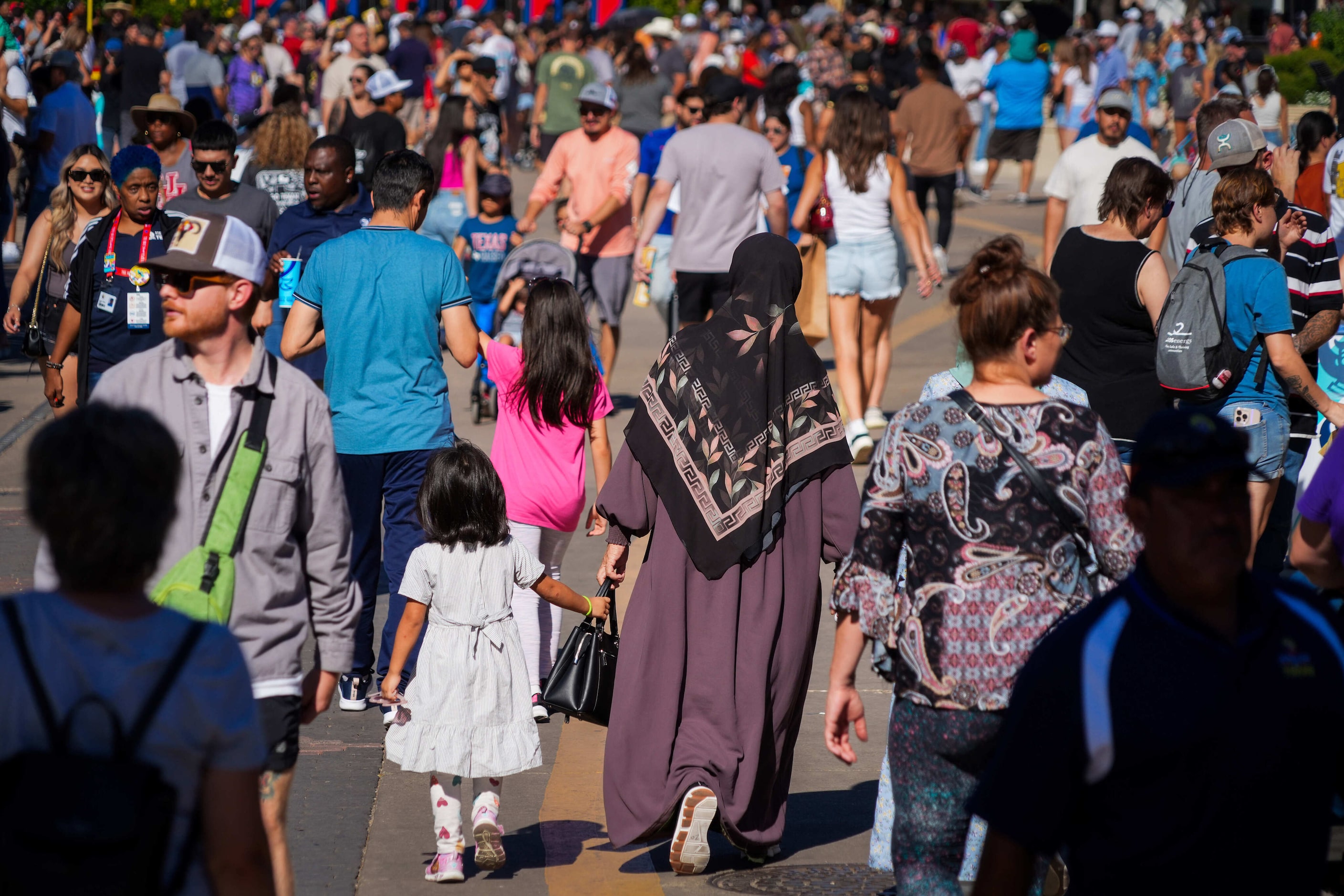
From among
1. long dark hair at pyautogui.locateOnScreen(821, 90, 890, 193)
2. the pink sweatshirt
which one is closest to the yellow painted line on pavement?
long dark hair at pyautogui.locateOnScreen(821, 90, 890, 193)

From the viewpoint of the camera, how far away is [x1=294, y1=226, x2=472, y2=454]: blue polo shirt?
5781mm

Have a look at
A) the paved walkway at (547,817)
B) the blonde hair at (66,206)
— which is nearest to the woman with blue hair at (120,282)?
the blonde hair at (66,206)

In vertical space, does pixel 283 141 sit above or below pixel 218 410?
above

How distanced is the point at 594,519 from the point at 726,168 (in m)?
4.99

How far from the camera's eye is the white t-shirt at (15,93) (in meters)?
14.8

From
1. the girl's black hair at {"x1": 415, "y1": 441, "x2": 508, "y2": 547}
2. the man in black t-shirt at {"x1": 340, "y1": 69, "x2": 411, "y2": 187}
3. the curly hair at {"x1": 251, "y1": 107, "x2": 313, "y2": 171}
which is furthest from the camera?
the man in black t-shirt at {"x1": 340, "y1": 69, "x2": 411, "y2": 187}

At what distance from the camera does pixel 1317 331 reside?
632cm

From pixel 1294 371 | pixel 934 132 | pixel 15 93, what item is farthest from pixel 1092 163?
pixel 15 93

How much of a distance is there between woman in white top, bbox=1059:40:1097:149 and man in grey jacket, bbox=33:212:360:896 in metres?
20.7

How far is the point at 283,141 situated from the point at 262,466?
6.41 metres

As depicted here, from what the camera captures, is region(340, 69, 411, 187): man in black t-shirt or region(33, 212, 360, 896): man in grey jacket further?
region(340, 69, 411, 187): man in black t-shirt

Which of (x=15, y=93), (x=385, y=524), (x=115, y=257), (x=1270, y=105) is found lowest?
(x=385, y=524)

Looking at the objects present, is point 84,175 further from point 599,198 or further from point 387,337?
point 599,198

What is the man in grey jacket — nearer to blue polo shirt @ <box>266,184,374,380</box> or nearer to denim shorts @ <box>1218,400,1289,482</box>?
blue polo shirt @ <box>266,184,374,380</box>
